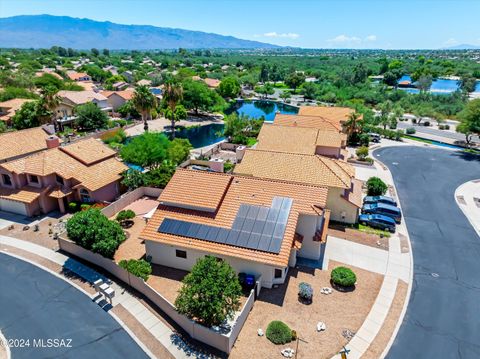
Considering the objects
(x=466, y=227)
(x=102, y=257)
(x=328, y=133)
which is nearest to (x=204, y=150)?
(x=328, y=133)

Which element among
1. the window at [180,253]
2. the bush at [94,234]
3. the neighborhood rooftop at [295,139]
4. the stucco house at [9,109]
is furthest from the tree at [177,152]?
the stucco house at [9,109]

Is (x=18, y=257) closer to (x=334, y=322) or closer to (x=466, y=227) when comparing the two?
(x=334, y=322)

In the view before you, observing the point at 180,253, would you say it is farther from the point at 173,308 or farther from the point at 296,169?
the point at 296,169

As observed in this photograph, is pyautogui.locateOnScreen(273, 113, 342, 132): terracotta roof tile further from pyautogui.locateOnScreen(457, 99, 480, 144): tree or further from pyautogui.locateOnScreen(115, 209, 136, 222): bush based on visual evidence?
pyautogui.locateOnScreen(115, 209, 136, 222): bush

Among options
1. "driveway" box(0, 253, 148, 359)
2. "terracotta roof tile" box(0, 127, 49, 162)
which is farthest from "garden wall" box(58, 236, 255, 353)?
"terracotta roof tile" box(0, 127, 49, 162)

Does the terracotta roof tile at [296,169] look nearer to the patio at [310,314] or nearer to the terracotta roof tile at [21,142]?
the patio at [310,314]
